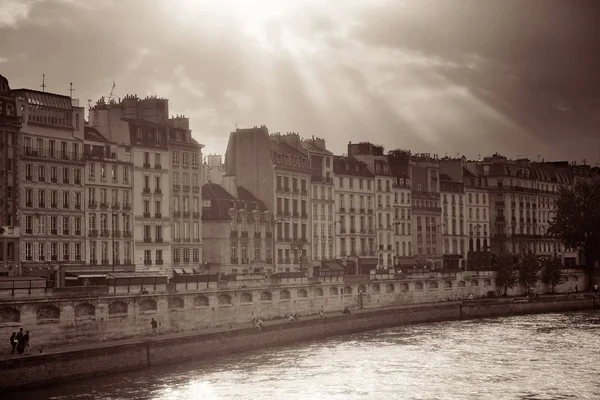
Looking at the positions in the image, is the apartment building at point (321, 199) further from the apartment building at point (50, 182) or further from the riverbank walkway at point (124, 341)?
the apartment building at point (50, 182)

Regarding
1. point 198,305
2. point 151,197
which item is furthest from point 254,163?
point 198,305

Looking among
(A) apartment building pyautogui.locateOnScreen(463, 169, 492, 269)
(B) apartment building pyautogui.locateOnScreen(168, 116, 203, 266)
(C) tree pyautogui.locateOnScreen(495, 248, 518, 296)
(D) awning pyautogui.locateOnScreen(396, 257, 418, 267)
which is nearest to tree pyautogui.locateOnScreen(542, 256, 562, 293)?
(C) tree pyautogui.locateOnScreen(495, 248, 518, 296)

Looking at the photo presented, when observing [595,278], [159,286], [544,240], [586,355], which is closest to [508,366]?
[586,355]

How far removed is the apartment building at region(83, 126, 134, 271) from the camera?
85.4m

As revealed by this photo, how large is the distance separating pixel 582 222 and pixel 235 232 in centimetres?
5196

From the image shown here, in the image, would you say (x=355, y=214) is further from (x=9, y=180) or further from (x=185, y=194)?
(x=9, y=180)

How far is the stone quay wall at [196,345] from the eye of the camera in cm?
5825

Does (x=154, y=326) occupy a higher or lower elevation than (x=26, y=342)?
higher

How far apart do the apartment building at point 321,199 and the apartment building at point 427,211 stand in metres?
16.7

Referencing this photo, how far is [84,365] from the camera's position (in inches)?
2408

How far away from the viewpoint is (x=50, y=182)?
8194 centimetres

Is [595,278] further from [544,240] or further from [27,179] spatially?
[27,179]

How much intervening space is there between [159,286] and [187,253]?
1954 cm

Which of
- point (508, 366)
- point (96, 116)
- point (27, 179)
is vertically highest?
point (96, 116)
